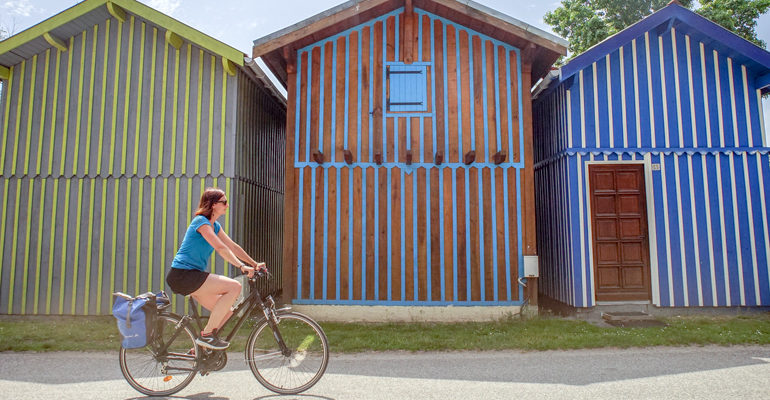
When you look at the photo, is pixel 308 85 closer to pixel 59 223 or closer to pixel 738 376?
pixel 59 223

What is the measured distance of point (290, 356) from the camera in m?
4.36

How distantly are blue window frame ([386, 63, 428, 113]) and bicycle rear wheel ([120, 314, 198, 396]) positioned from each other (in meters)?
5.17

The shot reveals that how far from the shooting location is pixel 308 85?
849 cm

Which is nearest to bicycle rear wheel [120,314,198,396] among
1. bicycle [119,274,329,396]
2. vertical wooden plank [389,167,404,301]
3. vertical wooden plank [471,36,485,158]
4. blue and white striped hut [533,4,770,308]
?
bicycle [119,274,329,396]

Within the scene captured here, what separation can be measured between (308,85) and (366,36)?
50.8 inches

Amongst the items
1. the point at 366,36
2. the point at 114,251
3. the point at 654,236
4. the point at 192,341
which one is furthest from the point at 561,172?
the point at 114,251

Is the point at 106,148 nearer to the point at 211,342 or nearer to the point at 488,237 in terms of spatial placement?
the point at 211,342

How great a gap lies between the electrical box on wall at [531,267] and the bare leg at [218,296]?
4944mm

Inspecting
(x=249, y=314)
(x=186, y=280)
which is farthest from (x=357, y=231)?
(x=186, y=280)

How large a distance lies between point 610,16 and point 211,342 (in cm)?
2095

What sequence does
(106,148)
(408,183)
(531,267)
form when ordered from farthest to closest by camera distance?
(106,148) < (408,183) < (531,267)

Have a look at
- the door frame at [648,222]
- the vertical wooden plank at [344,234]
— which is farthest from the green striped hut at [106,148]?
the door frame at [648,222]

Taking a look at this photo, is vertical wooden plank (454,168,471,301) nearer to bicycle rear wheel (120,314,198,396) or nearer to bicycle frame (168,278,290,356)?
bicycle frame (168,278,290,356)

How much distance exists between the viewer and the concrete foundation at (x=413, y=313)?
796 centimetres
